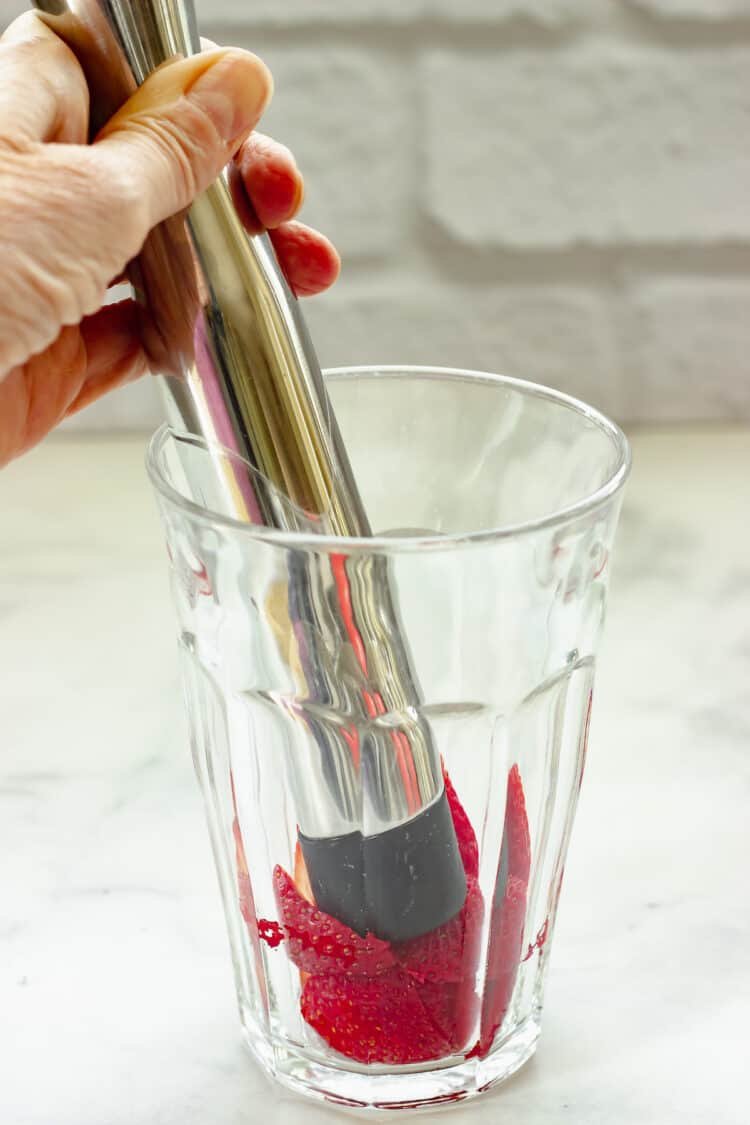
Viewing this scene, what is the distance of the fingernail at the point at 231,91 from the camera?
1.06ft

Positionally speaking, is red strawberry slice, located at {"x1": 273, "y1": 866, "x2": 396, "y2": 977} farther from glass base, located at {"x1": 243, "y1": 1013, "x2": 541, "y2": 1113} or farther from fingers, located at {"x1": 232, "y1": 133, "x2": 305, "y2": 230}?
fingers, located at {"x1": 232, "y1": 133, "x2": 305, "y2": 230}

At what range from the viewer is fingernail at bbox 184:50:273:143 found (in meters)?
0.32

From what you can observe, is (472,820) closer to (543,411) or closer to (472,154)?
(543,411)

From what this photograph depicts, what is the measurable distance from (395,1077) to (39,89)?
0.25 meters

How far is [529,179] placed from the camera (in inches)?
29.3

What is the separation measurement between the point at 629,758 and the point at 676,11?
0.41 meters

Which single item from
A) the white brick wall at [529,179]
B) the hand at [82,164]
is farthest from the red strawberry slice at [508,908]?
the white brick wall at [529,179]

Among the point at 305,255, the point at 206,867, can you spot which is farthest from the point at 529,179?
the point at 206,867

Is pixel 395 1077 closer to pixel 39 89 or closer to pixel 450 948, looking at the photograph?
pixel 450 948

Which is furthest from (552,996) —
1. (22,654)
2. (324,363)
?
(324,363)

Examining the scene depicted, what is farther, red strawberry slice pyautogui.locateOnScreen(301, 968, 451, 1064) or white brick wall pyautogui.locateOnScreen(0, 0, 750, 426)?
white brick wall pyautogui.locateOnScreen(0, 0, 750, 426)

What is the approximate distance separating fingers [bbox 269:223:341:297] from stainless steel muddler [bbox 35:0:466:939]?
0.34ft

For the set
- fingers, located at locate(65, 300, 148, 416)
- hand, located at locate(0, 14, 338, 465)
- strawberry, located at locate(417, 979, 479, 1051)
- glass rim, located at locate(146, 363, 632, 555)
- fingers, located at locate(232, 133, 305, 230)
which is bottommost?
strawberry, located at locate(417, 979, 479, 1051)

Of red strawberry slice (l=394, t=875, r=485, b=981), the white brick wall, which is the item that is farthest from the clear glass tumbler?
the white brick wall
